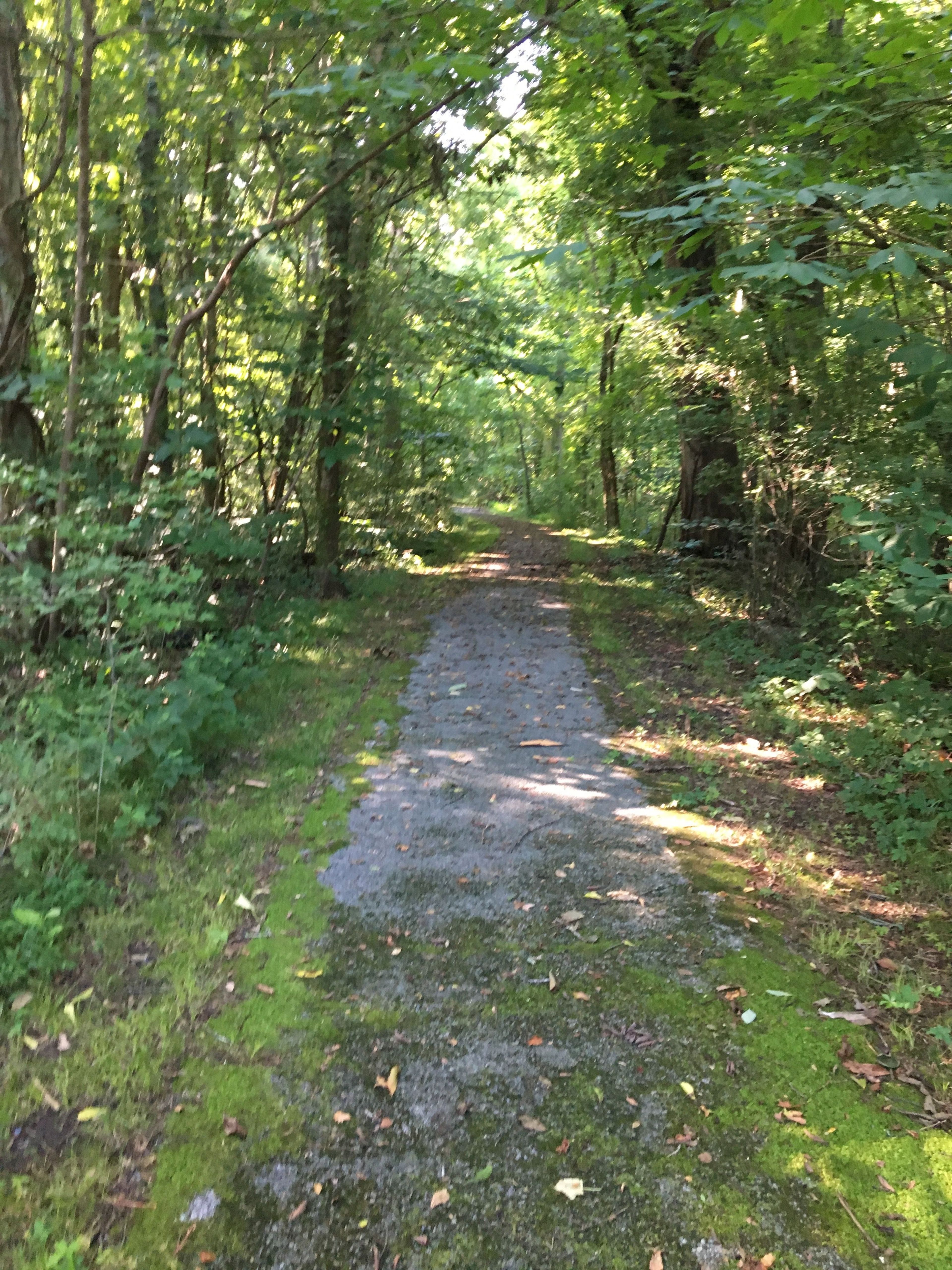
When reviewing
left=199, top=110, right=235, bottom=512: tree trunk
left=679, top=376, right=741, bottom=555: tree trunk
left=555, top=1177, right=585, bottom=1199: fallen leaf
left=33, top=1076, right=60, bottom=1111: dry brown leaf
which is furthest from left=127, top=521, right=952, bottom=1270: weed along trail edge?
left=679, top=376, right=741, bottom=555: tree trunk

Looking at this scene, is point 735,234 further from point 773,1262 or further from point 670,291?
point 773,1262

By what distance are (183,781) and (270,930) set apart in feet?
5.53

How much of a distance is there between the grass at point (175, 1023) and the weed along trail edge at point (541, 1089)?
2 cm

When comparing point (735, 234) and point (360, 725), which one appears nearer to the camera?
point (735, 234)

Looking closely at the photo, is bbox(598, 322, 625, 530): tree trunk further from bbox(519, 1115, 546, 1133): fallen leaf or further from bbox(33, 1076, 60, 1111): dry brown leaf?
bbox(33, 1076, 60, 1111): dry brown leaf

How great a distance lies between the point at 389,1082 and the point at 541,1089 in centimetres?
57

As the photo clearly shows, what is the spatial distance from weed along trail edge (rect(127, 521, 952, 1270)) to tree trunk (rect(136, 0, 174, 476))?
3.78 metres

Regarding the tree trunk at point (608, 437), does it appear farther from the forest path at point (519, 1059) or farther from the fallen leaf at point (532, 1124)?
the fallen leaf at point (532, 1124)

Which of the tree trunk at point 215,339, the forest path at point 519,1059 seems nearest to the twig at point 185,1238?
the forest path at point 519,1059

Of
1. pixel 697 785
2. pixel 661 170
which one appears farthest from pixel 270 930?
pixel 661 170

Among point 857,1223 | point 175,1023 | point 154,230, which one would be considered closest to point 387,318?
point 154,230

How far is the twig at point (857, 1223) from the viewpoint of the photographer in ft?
7.82

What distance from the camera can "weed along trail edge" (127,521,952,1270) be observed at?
241cm

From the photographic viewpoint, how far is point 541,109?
8234 mm
